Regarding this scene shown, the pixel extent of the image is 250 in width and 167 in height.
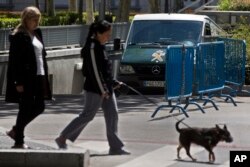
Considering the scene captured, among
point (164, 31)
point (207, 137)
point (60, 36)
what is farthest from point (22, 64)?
point (60, 36)

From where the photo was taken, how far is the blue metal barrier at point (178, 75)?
1538 cm

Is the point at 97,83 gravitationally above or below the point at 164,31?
above

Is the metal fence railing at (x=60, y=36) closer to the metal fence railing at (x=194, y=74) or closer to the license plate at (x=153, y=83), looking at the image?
the license plate at (x=153, y=83)

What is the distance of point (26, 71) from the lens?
1035 centimetres

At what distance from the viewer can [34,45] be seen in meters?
10.5

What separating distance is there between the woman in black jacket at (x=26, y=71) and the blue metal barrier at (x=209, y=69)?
6759 mm

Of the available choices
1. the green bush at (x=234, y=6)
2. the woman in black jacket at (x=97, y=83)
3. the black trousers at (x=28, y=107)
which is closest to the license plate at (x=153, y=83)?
the woman in black jacket at (x=97, y=83)

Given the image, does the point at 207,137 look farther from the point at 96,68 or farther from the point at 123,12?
the point at 123,12

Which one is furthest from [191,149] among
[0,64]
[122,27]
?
[122,27]

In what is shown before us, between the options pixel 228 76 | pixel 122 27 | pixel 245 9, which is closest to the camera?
pixel 228 76

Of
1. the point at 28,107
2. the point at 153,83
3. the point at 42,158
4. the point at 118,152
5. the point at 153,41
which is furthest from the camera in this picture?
the point at 153,41

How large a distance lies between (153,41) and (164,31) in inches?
15.5

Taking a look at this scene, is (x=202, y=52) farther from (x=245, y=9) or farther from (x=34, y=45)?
(x=245, y=9)

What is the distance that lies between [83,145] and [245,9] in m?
30.1
